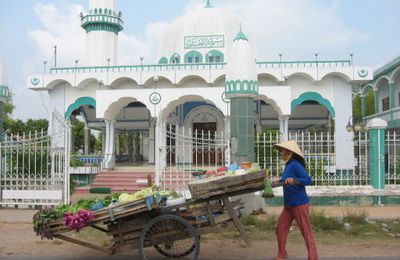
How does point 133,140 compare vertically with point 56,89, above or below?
below

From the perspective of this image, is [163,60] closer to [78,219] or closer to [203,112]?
[203,112]

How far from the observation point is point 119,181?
53.7 ft

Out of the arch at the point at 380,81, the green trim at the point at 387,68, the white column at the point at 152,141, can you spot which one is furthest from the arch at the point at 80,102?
the arch at the point at 380,81

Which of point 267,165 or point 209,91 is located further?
point 209,91

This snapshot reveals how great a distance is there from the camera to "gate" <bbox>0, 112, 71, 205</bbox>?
10133 millimetres

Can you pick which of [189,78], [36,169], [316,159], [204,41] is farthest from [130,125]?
[316,159]

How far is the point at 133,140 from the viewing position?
30.1 metres

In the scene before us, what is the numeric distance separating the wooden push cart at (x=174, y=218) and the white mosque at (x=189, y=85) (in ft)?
27.3

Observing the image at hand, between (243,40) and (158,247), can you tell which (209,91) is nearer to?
(243,40)

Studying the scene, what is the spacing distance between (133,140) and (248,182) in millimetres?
25366

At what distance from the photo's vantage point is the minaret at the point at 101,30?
22.5m

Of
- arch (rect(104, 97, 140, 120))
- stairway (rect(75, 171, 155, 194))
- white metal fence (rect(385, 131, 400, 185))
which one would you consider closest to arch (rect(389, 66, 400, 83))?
white metal fence (rect(385, 131, 400, 185))

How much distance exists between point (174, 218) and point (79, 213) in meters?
1.14

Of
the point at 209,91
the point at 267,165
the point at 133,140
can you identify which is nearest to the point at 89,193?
the point at 209,91
